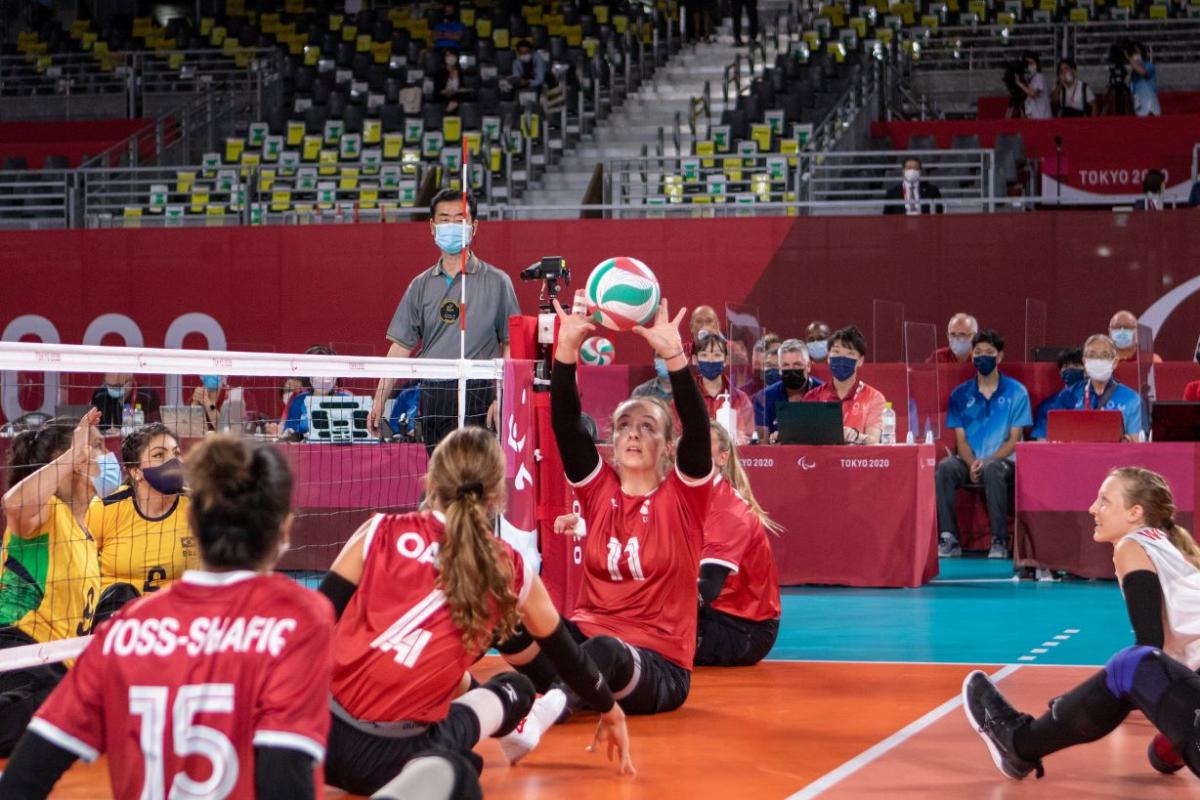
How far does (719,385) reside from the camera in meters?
11.5

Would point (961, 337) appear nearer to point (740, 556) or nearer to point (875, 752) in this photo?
point (740, 556)

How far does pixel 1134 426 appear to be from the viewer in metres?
12.2

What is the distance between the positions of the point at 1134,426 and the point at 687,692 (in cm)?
691

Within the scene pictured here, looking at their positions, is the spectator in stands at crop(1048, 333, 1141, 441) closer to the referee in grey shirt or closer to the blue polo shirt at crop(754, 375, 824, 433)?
the blue polo shirt at crop(754, 375, 824, 433)

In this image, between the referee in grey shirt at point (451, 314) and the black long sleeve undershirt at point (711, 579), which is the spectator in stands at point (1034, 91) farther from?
the black long sleeve undershirt at point (711, 579)

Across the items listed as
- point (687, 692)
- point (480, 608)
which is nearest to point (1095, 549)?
point (687, 692)

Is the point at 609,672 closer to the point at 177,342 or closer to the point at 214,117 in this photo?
the point at 177,342

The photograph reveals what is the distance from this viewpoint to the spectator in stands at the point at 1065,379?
13.0m

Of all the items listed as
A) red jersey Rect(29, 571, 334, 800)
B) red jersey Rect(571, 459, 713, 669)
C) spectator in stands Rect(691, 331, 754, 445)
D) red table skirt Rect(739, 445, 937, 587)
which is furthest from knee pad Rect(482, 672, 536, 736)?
spectator in stands Rect(691, 331, 754, 445)

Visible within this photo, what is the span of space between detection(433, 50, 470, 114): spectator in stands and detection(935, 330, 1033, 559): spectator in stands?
11.9m

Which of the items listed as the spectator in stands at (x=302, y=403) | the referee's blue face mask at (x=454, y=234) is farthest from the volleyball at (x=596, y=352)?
the referee's blue face mask at (x=454, y=234)

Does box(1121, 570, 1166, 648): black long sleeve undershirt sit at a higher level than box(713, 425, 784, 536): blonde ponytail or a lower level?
lower

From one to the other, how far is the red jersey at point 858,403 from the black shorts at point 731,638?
13.1 ft

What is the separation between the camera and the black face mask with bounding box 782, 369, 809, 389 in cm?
1218
